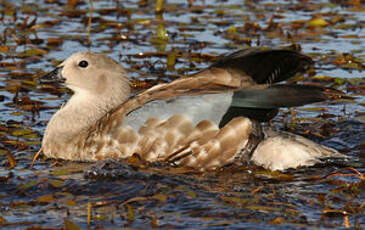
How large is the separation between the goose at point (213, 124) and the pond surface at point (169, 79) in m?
0.14

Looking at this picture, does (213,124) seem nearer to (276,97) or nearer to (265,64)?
(276,97)

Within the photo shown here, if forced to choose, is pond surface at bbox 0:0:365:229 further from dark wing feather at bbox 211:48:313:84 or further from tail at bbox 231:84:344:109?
dark wing feather at bbox 211:48:313:84

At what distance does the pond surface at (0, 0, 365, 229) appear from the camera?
18.4ft

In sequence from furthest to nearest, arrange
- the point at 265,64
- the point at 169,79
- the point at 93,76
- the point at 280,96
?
the point at 169,79 → the point at 93,76 → the point at 265,64 → the point at 280,96

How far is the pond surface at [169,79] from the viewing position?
560cm

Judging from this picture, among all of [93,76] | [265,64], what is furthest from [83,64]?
[265,64]

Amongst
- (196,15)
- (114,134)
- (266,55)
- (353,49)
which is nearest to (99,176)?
(114,134)

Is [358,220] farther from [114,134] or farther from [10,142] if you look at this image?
[10,142]

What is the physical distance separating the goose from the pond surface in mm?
145

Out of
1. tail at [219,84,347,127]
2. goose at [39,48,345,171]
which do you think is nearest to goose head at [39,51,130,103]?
goose at [39,48,345,171]

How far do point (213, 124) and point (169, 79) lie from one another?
310 centimetres

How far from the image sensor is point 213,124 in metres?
6.82

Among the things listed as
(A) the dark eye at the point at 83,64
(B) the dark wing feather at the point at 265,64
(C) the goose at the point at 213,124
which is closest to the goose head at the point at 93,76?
(A) the dark eye at the point at 83,64

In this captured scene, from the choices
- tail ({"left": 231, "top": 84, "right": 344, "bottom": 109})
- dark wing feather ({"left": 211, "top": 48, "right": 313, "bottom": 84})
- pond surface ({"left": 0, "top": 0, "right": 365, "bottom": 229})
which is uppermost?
dark wing feather ({"left": 211, "top": 48, "right": 313, "bottom": 84})
